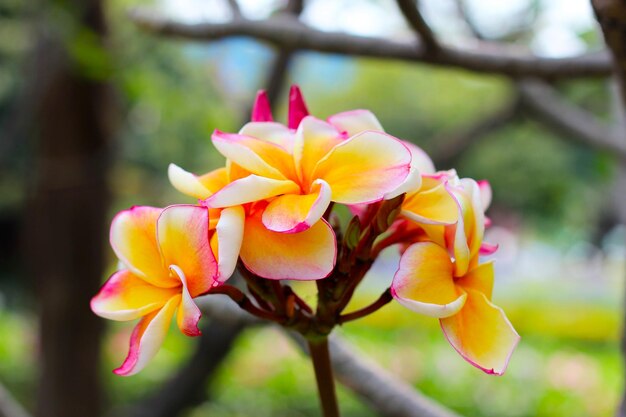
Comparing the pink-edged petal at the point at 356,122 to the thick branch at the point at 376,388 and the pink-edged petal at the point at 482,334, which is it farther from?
the thick branch at the point at 376,388

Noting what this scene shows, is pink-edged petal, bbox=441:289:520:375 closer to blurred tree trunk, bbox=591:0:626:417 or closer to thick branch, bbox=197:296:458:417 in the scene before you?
blurred tree trunk, bbox=591:0:626:417

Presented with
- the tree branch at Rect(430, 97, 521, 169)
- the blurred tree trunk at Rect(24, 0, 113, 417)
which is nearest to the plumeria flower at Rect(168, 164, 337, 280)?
the tree branch at Rect(430, 97, 521, 169)

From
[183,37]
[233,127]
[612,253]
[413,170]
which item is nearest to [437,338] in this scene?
[233,127]

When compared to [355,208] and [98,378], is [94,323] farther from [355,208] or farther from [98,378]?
[355,208]

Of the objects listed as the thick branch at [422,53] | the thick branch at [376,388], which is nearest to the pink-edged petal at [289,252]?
the thick branch at [376,388]

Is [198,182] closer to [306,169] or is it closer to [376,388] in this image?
[306,169]

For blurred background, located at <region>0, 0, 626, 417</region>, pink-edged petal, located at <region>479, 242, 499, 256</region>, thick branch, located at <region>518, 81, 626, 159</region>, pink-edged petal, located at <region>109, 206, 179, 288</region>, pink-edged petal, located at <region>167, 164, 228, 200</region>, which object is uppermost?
pink-edged petal, located at <region>167, 164, 228, 200</region>

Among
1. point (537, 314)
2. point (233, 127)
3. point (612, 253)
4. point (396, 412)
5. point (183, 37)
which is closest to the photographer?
point (396, 412)

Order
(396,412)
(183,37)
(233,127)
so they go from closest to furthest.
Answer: (396,412)
(183,37)
(233,127)
